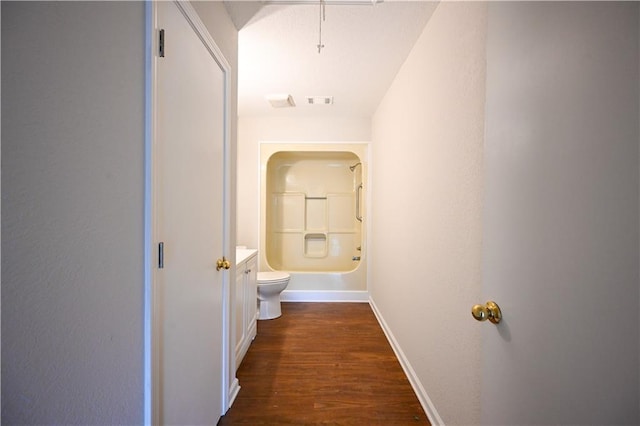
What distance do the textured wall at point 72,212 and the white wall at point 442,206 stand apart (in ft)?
4.04

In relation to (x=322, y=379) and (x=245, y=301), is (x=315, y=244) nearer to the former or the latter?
(x=245, y=301)

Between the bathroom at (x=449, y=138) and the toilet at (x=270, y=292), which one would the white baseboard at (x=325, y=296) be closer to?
the bathroom at (x=449, y=138)

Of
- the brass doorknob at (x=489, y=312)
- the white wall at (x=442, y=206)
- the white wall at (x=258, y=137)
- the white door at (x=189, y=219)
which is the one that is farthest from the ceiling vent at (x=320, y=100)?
the brass doorknob at (x=489, y=312)

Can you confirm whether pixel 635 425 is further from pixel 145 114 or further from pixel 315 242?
pixel 315 242

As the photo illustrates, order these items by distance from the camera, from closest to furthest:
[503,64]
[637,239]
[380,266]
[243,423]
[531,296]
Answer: [637,239], [531,296], [503,64], [243,423], [380,266]

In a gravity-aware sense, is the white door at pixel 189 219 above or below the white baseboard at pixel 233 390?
above

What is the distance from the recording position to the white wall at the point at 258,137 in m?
3.50

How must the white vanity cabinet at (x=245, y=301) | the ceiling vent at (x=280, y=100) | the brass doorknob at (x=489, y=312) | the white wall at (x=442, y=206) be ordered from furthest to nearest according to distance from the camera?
the ceiling vent at (x=280, y=100)
the white vanity cabinet at (x=245, y=301)
the white wall at (x=442, y=206)
the brass doorknob at (x=489, y=312)

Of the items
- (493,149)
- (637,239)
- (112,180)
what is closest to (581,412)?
(637,239)

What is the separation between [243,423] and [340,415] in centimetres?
54

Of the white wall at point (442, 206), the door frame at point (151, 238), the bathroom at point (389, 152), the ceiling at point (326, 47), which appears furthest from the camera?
the ceiling at point (326, 47)

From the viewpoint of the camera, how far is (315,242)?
4.43 m

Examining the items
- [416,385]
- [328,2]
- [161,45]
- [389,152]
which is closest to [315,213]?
[389,152]

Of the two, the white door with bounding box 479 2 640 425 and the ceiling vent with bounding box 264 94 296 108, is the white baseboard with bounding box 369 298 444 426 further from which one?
the ceiling vent with bounding box 264 94 296 108
